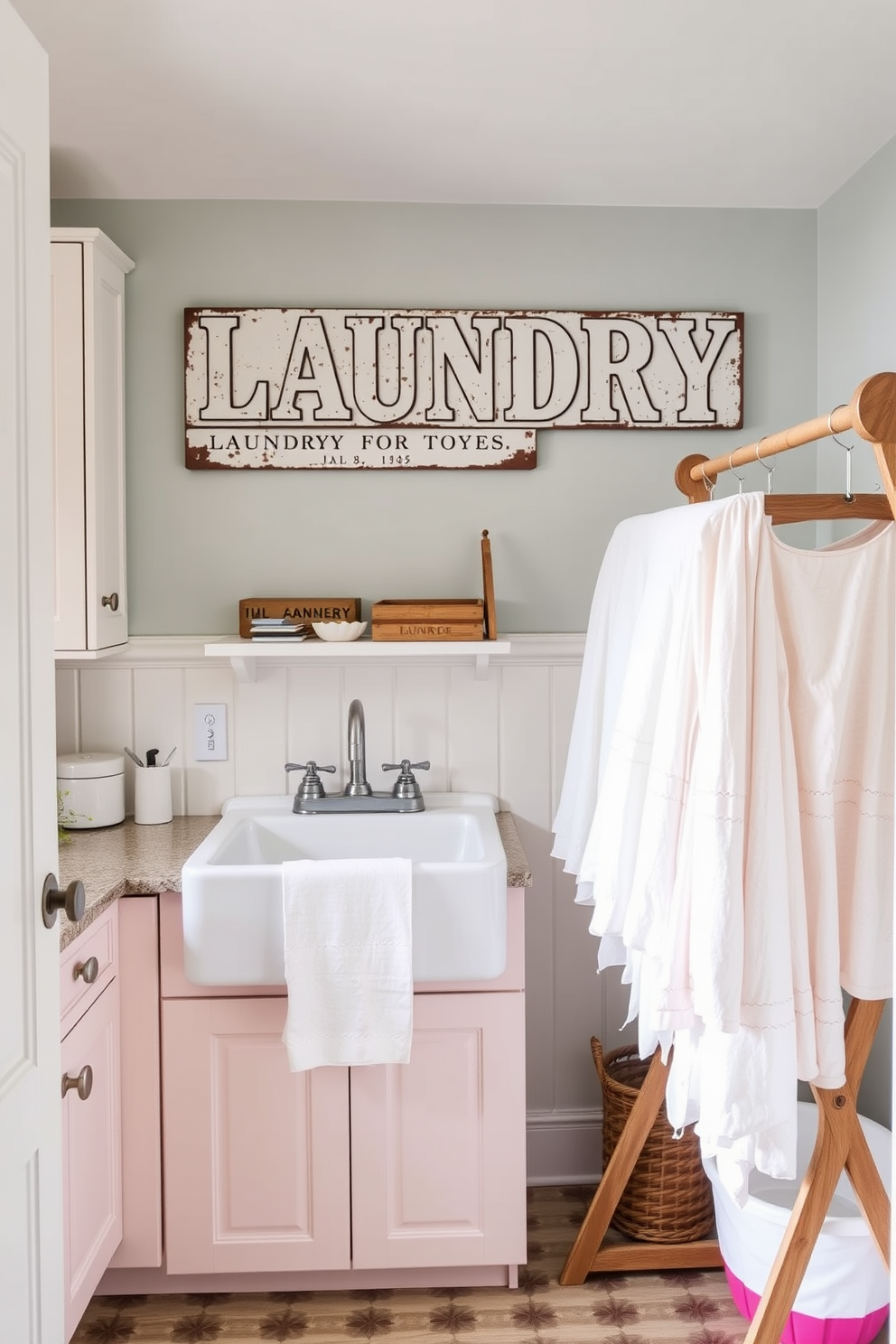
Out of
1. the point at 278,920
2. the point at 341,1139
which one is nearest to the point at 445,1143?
the point at 341,1139

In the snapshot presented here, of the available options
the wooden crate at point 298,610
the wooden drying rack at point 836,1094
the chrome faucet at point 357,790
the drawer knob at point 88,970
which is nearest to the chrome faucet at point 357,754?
the chrome faucet at point 357,790

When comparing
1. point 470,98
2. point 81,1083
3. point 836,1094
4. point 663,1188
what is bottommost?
point 663,1188

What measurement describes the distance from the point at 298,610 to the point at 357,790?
0.43 metres

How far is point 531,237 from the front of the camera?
2.60 m

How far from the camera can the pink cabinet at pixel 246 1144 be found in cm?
214

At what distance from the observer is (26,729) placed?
1.24m

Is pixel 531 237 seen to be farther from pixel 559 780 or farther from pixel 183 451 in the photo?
pixel 559 780

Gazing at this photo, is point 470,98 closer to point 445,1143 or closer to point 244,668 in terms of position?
point 244,668

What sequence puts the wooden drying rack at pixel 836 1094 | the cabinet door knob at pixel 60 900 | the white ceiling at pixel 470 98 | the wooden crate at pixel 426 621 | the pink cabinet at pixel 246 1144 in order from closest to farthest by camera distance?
the cabinet door knob at pixel 60 900 < the wooden drying rack at pixel 836 1094 < the white ceiling at pixel 470 98 < the pink cabinet at pixel 246 1144 < the wooden crate at pixel 426 621

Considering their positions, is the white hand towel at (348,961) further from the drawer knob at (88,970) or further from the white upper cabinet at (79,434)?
the white upper cabinet at (79,434)

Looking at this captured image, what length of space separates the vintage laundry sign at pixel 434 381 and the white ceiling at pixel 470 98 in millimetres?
289

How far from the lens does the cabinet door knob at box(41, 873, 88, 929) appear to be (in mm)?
1283

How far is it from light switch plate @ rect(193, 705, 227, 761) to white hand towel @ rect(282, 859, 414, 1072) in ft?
2.21

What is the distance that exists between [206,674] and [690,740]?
53.9 inches
